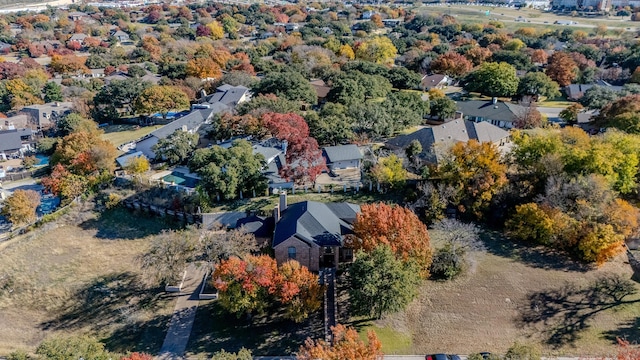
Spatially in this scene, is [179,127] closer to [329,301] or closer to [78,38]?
[329,301]

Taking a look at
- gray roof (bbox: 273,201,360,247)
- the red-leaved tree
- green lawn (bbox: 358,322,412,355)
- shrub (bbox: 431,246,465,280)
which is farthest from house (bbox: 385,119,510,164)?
green lawn (bbox: 358,322,412,355)

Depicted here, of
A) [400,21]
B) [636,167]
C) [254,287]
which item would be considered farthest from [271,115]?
[400,21]

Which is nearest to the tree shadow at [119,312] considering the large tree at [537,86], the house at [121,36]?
the large tree at [537,86]

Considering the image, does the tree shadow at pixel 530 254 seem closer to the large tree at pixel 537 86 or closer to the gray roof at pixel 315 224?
the gray roof at pixel 315 224

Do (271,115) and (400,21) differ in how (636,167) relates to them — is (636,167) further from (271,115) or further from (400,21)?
(400,21)

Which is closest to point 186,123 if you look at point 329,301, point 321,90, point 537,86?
point 321,90

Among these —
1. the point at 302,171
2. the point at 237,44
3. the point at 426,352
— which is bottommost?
the point at 426,352
